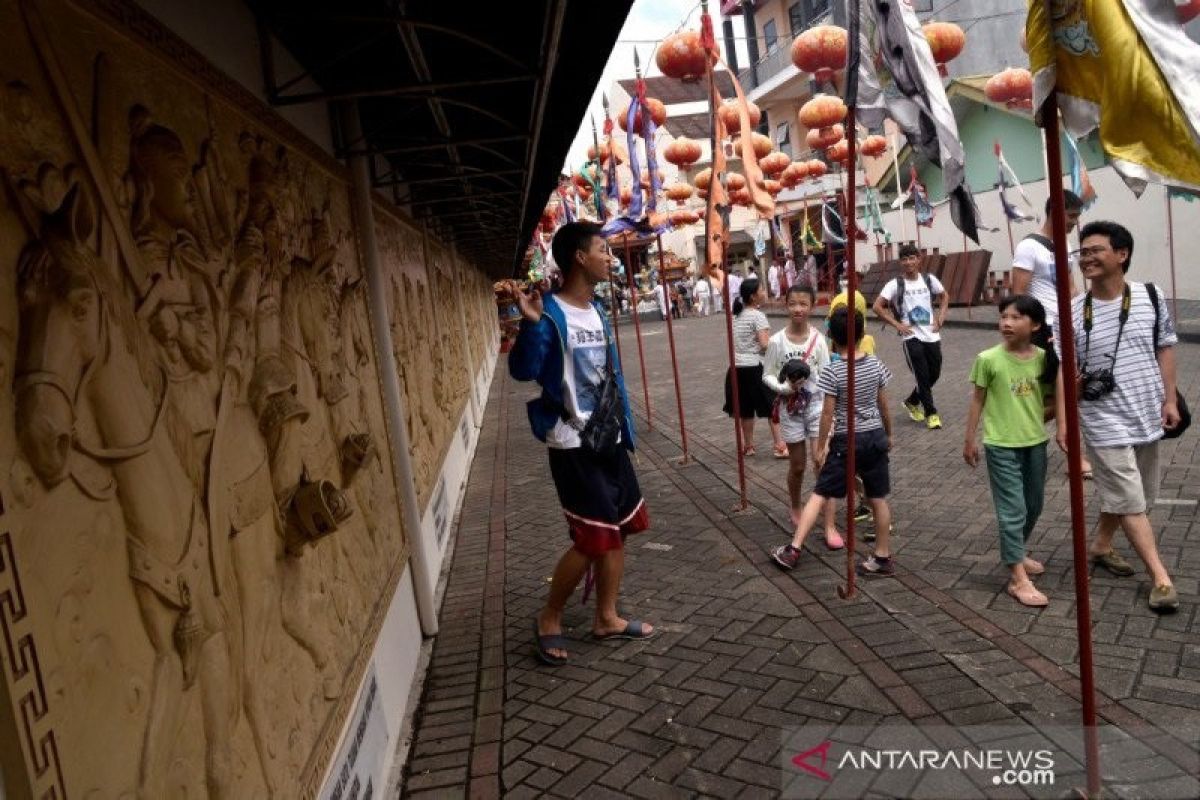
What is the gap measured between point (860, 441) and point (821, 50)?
21.7 ft

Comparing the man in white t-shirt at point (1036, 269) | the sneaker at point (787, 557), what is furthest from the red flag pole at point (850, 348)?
the man in white t-shirt at point (1036, 269)

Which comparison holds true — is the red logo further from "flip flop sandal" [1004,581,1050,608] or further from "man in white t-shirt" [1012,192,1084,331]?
"man in white t-shirt" [1012,192,1084,331]

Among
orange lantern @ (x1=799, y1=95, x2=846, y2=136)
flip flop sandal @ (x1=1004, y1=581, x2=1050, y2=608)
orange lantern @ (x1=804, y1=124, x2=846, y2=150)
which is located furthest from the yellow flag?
orange lantern @ (x1=804, y1=124, x2=846, y2=150)

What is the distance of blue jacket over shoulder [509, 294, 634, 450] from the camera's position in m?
4.04

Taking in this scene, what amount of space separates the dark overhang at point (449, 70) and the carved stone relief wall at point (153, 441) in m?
0.63

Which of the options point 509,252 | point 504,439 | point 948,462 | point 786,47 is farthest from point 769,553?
point 786,47

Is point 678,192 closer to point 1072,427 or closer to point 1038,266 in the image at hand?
point 1038,266

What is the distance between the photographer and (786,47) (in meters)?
31.2

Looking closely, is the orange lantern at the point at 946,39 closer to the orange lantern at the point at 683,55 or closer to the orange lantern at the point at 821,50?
the orange lantern at the point at 821,50

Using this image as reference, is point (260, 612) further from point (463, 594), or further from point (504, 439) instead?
point (504, 439)

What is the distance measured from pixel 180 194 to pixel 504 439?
9.91 m

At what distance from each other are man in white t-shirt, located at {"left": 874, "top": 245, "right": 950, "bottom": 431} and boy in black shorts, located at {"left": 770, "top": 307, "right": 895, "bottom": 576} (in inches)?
146

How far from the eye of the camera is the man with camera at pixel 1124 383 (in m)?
4.16

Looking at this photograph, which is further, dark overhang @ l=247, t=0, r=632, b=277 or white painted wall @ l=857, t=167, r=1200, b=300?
white painted wall @ l=857, t=167, r=1200, b=300
